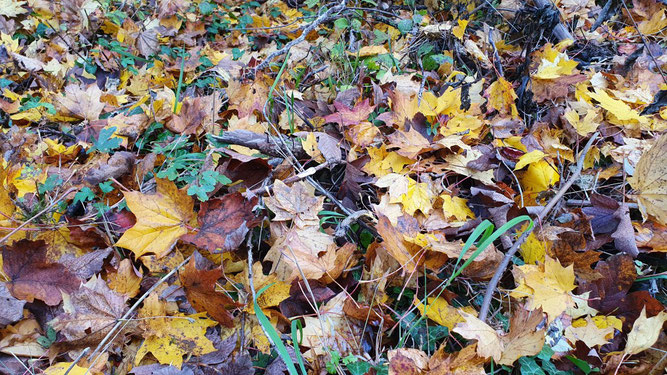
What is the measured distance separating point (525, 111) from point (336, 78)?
967 mm

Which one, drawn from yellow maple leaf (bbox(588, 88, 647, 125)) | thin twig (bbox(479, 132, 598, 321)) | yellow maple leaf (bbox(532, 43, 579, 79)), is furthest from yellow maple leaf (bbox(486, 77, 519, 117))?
thin twig (bbox(479, 132, 598, 321))

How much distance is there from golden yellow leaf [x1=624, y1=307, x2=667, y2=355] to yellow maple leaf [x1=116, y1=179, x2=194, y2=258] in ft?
4.25

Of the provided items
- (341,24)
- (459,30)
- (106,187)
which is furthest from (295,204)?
(341,24)

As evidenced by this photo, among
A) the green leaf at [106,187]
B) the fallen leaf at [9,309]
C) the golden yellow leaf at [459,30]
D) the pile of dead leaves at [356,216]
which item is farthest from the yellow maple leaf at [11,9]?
the golden yellow leaf at [459,30]

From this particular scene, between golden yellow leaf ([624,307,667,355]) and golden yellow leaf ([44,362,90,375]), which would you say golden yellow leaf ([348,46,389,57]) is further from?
golden yellow leaf ([44,362,90,375])

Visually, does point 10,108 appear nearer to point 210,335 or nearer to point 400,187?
point 210,335

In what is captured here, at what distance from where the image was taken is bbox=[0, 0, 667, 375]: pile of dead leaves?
113cm

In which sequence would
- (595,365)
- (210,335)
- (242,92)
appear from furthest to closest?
(242,92) < (210,335) < (595,365)

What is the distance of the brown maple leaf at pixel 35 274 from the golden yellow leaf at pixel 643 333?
60.8 inches

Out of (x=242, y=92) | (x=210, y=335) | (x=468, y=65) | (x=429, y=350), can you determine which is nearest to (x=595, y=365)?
(x=429, y=350)

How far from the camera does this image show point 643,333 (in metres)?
1.05

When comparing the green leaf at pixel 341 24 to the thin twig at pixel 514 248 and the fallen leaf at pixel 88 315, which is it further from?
the fallen leaf at pixel 88 315

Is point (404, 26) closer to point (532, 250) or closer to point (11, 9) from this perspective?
point (532, 250)

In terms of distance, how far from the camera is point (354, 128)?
5.64 ft
